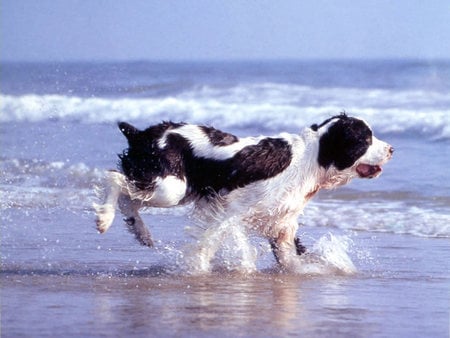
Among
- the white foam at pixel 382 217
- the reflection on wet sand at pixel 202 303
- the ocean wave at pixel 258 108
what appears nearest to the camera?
the reflection on wet sand at pixel 202 303

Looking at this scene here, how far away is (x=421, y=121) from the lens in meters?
16.2

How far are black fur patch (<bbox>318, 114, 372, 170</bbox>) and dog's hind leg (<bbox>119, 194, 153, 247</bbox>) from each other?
54.5 inches

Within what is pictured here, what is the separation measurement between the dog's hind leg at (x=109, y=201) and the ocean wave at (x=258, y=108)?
334 inches

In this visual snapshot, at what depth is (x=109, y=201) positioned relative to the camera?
752 centimetres

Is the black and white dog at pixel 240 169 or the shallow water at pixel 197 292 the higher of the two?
the black and white dog at pixel 240 169

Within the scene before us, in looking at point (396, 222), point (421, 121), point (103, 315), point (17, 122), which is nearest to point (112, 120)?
point (17, 122)

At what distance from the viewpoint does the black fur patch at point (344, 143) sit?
7672 mm

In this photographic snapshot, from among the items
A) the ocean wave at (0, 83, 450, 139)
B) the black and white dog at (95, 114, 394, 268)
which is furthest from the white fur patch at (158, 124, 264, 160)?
the ocean wave at (0, 83, 450, 139)

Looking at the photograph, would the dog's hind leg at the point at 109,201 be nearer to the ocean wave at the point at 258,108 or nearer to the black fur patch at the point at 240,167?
the black fur patch at the point at 240,167

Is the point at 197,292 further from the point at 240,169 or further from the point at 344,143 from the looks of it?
the point at 344,143

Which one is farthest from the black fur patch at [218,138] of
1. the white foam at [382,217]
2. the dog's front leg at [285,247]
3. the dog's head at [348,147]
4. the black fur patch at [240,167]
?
the white foam at [382,217]

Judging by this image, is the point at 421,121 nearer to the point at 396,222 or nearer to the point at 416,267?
the point at 396,222

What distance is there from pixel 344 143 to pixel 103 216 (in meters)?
1.81

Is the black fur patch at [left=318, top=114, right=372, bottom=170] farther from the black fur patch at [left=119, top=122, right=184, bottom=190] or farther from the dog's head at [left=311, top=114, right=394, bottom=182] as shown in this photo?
the black fur patch at [left=119, top=122, right=184, bottom=190]
